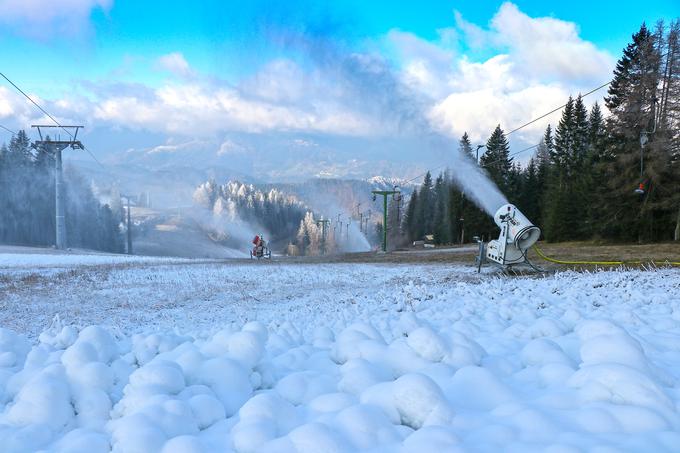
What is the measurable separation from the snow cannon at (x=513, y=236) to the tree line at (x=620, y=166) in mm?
14138

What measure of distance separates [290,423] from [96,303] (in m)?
11.3

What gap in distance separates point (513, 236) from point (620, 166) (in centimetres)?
2534

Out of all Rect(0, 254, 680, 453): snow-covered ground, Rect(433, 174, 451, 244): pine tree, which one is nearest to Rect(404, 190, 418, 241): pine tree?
Rect(433, 174, 451, 244): pine tree

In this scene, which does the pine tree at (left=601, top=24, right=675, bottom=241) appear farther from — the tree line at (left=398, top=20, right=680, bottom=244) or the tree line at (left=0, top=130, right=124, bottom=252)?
the tree line at (left=0, top=130, right=124, bottom=252)

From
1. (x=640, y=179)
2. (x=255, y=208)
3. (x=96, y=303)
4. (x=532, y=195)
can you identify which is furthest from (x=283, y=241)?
(x=96, y=303)

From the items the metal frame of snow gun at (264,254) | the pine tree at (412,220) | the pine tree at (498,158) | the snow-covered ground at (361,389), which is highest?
the pine tree at (498,158)

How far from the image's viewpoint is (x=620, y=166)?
3597 cm

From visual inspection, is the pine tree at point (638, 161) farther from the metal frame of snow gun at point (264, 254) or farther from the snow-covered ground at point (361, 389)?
the snow-covered ground at point (361, 389)

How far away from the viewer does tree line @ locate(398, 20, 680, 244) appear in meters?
32.5

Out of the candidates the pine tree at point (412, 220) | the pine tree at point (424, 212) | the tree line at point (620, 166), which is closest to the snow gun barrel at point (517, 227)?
the tree line at point (620, 166)

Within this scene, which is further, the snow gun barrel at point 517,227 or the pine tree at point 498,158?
the pine tree at point 498,158

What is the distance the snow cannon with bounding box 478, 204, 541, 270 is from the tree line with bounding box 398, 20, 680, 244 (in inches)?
557

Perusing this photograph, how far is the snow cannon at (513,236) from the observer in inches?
655

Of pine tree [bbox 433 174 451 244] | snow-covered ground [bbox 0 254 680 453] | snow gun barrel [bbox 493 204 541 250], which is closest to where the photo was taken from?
snow-covered ground [bbox 0 254 680 453]
